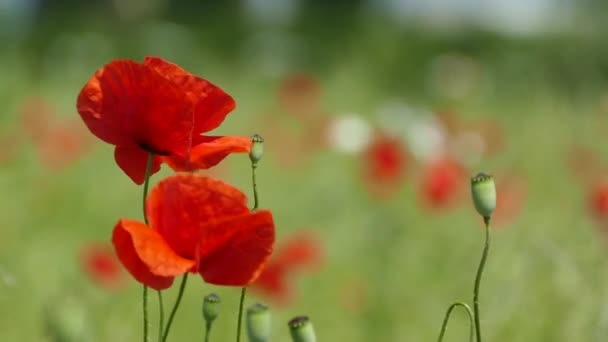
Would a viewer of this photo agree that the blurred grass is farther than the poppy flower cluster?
Yes

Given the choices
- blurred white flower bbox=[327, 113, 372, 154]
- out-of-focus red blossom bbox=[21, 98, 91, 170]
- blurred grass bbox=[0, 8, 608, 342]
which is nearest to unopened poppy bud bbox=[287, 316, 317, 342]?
blurred grass bbox=[0, 8, 608, 342]

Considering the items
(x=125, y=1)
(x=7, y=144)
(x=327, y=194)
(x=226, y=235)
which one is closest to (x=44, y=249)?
(x=7, y=144)

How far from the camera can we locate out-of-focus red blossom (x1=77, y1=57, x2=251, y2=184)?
96 cm

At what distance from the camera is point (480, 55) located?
10461mm

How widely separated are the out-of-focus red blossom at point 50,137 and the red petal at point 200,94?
86.6 inches

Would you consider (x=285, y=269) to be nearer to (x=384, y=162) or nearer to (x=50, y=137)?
(x=384, y=162)

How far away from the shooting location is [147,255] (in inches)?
35.0

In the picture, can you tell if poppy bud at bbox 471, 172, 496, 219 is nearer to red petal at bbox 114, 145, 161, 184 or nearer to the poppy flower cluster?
the poppy flower cluster

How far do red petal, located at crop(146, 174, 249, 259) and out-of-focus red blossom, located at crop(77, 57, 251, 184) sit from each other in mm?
44

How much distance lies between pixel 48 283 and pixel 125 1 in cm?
1025

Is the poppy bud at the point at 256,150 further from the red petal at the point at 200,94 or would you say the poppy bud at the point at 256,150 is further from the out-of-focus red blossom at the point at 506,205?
the out-of-focus red blossom at the point at 506,205

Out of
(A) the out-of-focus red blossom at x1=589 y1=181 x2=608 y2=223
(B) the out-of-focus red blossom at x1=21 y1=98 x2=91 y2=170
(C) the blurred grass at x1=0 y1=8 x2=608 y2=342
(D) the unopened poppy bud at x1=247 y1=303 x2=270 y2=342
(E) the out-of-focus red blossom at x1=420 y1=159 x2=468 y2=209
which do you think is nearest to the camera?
(D) the unopened poppy bud at x1=247 y1=303 x2=270 y2=342

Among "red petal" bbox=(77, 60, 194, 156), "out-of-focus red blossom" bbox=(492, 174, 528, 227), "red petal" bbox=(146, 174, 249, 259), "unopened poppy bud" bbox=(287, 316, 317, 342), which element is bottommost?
"out-of-focus red blossom" bbox=(492, 174, 528, 227)

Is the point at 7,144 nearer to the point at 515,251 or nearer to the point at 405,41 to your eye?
the point at 515,251
